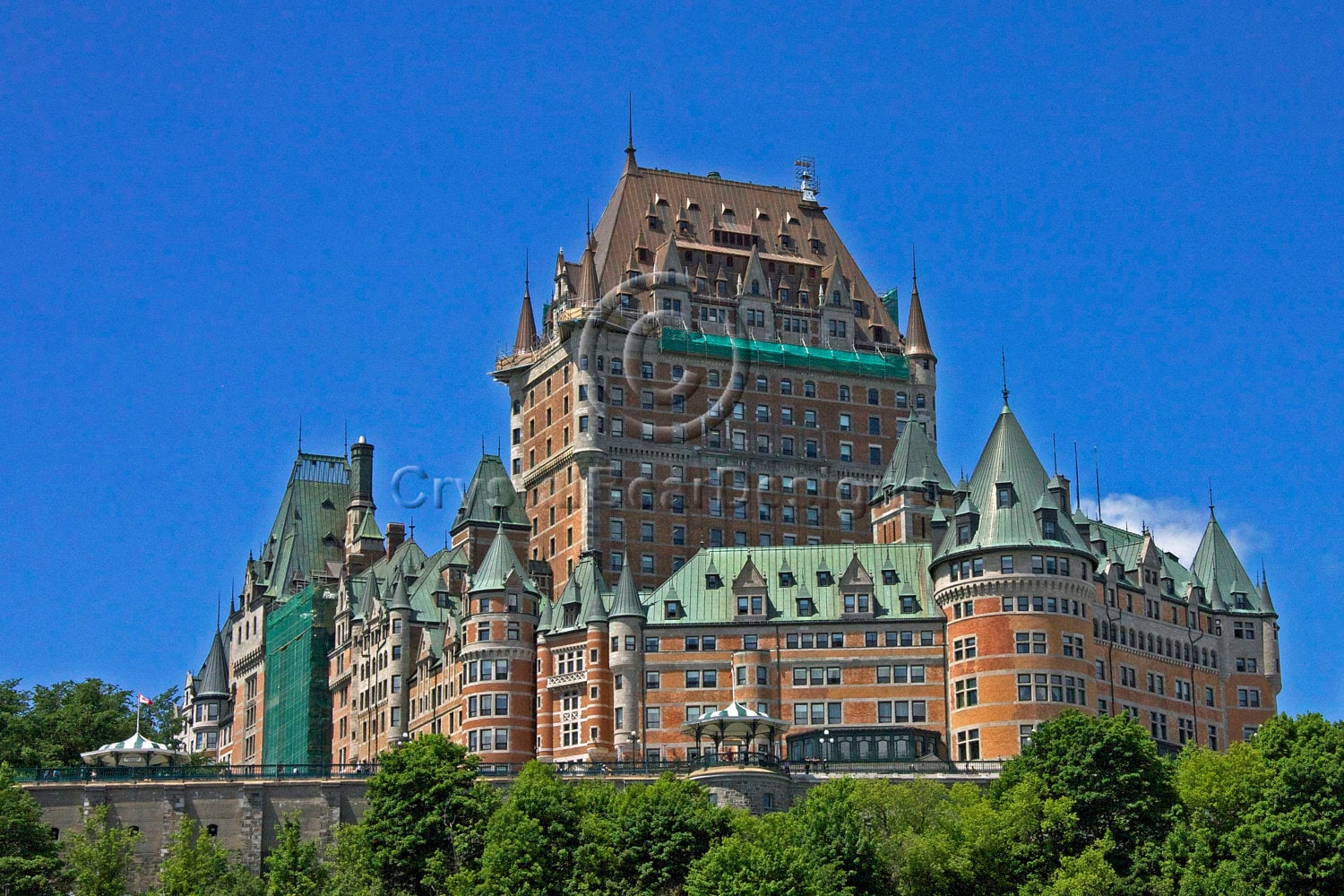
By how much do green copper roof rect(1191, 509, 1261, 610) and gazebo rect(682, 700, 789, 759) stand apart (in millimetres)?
45606

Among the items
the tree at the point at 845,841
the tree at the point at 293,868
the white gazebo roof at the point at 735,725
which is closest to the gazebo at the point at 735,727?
the white gazebo roof at the point at 735,725

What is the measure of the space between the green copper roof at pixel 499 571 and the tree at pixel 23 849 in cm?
4365

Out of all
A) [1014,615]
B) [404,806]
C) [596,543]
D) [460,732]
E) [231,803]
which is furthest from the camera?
[596,543]

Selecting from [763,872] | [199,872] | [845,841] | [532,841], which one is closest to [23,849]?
[199,872]

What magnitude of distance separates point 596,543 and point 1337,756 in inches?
2889

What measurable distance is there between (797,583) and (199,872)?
5409 centimetres

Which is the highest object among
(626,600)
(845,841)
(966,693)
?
(626,600)

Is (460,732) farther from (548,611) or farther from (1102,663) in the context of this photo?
(1102,663)

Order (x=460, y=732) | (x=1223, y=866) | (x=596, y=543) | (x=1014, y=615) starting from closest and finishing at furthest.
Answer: (x=1223, y=866) < (x=1014, y=615) < (x=460, y=732) < (x=596, y=543)

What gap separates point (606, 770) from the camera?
160m

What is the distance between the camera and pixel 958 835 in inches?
5492

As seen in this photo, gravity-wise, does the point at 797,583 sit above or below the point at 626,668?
above

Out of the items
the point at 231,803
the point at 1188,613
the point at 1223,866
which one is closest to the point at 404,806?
the point at 231,803

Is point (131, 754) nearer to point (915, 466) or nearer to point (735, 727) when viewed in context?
point (735, 727)
